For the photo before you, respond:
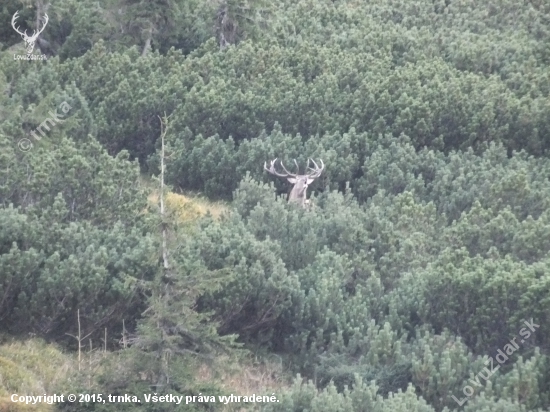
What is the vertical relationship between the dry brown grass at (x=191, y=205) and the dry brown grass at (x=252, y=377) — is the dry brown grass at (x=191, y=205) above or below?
below

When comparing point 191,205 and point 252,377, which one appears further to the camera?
point 191,205

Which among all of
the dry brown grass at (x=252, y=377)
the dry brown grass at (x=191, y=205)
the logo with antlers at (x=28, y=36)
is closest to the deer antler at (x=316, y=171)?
the dry brown grass at (x=191, y=205)

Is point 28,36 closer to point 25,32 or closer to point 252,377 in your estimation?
point 25,32

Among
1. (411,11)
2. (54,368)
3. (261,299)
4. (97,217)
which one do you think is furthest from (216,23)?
(54,368)

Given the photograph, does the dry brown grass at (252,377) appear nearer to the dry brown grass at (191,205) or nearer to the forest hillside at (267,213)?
the forest hillside at (267,213)

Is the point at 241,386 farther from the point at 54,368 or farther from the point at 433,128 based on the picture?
the point at 433,128

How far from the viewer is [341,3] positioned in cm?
2969

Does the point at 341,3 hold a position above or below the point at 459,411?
below

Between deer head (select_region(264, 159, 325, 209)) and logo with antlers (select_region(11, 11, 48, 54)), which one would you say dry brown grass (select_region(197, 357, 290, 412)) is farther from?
logo with antlers (select_region(11, 11, 48, 54))

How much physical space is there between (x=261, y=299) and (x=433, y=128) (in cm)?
782

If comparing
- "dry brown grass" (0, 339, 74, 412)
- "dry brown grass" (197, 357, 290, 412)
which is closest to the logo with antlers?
"dry brown grass" (0, 339, 74, 412)

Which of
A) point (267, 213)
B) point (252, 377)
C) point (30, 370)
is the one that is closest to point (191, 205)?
point (267, 213)

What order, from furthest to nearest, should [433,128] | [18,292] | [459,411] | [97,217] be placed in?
[433,128] → [97,217] → [18,292] → [459,411]

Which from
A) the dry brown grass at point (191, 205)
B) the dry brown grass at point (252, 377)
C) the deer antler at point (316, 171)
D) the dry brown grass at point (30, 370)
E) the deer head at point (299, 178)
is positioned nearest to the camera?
the dry brown grass at point (30, 370)
